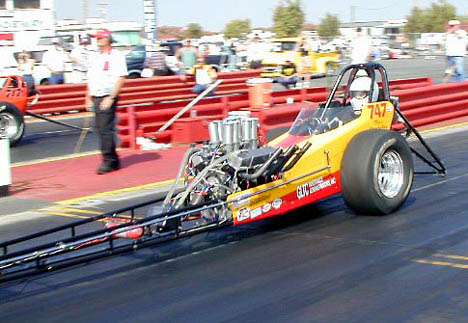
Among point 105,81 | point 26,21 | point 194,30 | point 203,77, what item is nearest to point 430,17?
point 194,30

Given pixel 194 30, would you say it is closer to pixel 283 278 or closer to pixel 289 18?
pixel 289 18

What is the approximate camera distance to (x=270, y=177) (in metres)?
6.94

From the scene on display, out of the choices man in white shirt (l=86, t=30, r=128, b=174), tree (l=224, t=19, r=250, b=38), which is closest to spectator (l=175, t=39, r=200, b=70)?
man in white shirt (l=86, t=30, r=128, b=174)

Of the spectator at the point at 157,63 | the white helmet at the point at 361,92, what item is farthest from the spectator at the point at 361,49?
the white helmet at the point at 361,92

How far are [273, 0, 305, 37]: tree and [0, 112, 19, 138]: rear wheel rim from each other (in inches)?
2283

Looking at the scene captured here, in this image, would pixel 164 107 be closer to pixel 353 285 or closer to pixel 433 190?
pixel 433 190

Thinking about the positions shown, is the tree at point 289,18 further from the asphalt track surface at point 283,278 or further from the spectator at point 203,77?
the asphalt track surface at point 283,278

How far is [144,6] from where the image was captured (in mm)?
28391

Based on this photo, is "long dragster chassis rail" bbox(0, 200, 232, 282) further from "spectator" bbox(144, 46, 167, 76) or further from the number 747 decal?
"spectator" bbox(144, 46, 167, 76)

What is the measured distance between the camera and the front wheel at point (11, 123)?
1360 centimetres

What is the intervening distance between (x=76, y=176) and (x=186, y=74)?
1169cm

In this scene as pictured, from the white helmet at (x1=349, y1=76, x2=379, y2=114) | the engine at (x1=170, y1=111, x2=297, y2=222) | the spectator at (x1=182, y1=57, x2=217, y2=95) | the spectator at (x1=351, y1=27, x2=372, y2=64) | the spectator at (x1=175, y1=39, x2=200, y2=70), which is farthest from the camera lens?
the spectator at (x1=175, y1=39, x2=200, y2=70)

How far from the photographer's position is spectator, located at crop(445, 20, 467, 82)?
19172mm

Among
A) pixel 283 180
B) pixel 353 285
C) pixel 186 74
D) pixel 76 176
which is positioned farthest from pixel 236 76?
pixel 353 285
